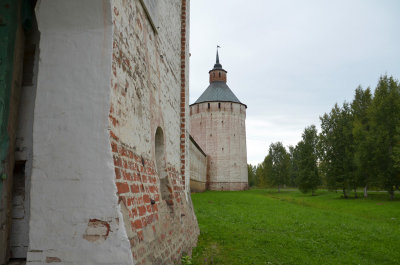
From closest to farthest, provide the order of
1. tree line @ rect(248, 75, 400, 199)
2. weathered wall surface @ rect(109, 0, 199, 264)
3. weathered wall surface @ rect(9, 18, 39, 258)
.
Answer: weathered wall surface @ rect(9, 18, 39, 258) < weathered wall surface @ rect(109, 0, 199, 264) < tree line @ rect(248, 75, 400, 199)

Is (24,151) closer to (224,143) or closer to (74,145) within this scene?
(74,145)

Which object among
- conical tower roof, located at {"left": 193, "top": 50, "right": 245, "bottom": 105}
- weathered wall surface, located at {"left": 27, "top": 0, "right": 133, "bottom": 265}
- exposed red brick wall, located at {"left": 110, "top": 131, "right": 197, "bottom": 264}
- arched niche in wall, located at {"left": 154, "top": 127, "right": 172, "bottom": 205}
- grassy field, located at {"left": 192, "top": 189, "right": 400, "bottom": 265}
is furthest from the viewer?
conical tower roof, located at {"left": 193, "top": 50, "right": 245, "bottom": 105}

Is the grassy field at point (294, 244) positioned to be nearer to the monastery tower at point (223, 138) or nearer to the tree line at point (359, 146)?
the tree line at point (359, 146)

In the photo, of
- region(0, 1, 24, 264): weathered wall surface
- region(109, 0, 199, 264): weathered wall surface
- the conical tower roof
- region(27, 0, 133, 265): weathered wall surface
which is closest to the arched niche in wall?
region(109, 0, 199, 264): weathered wall surface

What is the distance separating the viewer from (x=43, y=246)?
2.53 m

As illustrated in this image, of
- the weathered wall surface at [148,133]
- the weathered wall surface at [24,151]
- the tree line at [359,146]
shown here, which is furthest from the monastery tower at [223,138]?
the weathered wall surface at [24,151]

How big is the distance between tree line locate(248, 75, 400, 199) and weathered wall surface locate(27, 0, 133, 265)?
2076 centimetres

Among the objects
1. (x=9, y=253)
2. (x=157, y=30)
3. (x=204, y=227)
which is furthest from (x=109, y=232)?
(x=204, y=227)

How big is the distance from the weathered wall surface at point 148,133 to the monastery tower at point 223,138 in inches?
1288

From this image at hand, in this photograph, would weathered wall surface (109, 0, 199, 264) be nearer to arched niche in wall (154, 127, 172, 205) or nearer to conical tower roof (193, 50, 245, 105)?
arched niche in wall (154, 127, 172, 205)

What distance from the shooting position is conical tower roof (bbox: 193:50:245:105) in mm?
40156

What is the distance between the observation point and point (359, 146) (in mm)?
23812

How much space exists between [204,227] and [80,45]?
22.8 ft

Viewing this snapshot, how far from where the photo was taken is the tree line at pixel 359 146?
73.4 ft
